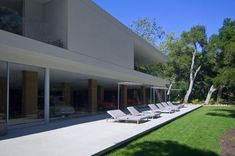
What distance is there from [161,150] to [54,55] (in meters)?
8.00

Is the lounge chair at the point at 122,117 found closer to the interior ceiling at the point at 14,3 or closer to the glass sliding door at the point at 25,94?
the glass sliding door at the point at 25,94

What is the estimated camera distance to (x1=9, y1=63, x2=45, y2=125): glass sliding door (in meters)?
13.9

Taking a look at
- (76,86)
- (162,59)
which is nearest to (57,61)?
(76,86)

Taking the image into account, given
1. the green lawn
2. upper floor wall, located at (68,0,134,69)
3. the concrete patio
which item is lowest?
the green lawn

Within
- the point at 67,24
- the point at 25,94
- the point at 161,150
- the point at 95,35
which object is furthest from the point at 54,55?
the point at 161,150

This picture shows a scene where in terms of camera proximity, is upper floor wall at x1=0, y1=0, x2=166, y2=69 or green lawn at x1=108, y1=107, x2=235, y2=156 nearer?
green lawn at x1=108, y1=107, x2=235, y2=156

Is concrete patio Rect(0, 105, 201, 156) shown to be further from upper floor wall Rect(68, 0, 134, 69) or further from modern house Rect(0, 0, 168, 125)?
upper floor wall Rect(68, 0, 134, 69)

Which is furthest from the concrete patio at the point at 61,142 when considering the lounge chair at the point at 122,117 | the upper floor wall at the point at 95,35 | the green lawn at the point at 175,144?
the upper floor wall at the point at 95,35

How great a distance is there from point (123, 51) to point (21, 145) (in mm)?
18774

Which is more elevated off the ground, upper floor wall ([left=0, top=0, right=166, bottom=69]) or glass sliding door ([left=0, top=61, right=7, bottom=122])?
upper floor wall ([left=0, top=0, right=166, bottom=69])

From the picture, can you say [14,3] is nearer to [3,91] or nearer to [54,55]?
[54,55]

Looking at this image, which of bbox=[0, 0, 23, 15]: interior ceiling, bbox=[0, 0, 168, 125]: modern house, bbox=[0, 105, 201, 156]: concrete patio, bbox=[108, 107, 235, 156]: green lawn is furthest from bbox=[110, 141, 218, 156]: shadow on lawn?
bbox=[0, 0, 23, 15]: interior ceiling

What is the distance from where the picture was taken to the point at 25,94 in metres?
15.5

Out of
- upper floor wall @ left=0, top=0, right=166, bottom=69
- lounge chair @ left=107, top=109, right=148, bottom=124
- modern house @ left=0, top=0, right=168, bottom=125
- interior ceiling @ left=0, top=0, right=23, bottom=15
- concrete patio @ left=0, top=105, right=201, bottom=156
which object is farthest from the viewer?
interior ceiling @ left=0, top=0, right=23, bottom=15
